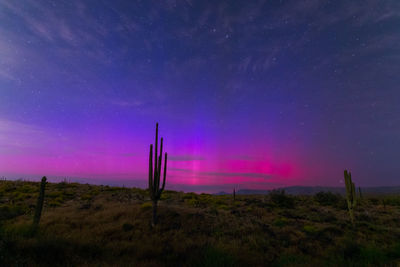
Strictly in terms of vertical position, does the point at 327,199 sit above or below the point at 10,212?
below

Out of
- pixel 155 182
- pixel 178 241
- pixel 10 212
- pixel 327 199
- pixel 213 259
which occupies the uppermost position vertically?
pixel 155 182

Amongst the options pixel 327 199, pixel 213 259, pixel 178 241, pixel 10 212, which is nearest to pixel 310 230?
→ pixel 178 241

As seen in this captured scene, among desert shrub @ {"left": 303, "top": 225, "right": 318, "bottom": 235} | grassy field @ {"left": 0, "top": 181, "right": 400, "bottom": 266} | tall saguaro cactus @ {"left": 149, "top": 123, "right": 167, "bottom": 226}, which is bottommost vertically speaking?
desert shrub @ {"left": 303, "top": 225, "right": 318, "bottom": 235}

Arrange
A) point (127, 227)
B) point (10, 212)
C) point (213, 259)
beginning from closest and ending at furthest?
point (213, 259) < point (127, 227) < point (10, 212)

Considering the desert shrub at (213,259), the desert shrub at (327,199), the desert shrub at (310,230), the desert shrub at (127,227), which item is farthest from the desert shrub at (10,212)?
the desert shrub at (327,199)

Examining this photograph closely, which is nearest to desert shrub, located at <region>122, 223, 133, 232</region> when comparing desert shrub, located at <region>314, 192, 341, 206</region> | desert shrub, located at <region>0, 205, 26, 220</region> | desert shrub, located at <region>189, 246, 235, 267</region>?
desert shrub, located at <region>189, 246, 235, 267</region>

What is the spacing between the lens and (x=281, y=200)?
2725 centimetres

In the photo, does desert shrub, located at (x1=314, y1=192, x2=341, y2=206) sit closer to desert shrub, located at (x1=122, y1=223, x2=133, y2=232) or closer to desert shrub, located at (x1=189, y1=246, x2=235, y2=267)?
desert shrub, located at (x1=122, y1=223, x2=133, y2=232)

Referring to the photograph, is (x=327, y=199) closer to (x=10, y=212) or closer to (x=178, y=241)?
(x=178, y=241)

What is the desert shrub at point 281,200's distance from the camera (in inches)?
1026

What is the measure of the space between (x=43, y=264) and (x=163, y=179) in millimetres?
8849

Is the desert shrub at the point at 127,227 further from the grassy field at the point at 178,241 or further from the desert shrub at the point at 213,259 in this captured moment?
the desert shrub at the point at 213,259

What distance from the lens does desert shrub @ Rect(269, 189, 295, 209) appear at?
85.5ft

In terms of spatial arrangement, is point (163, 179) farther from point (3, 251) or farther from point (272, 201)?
point (272, 201)
